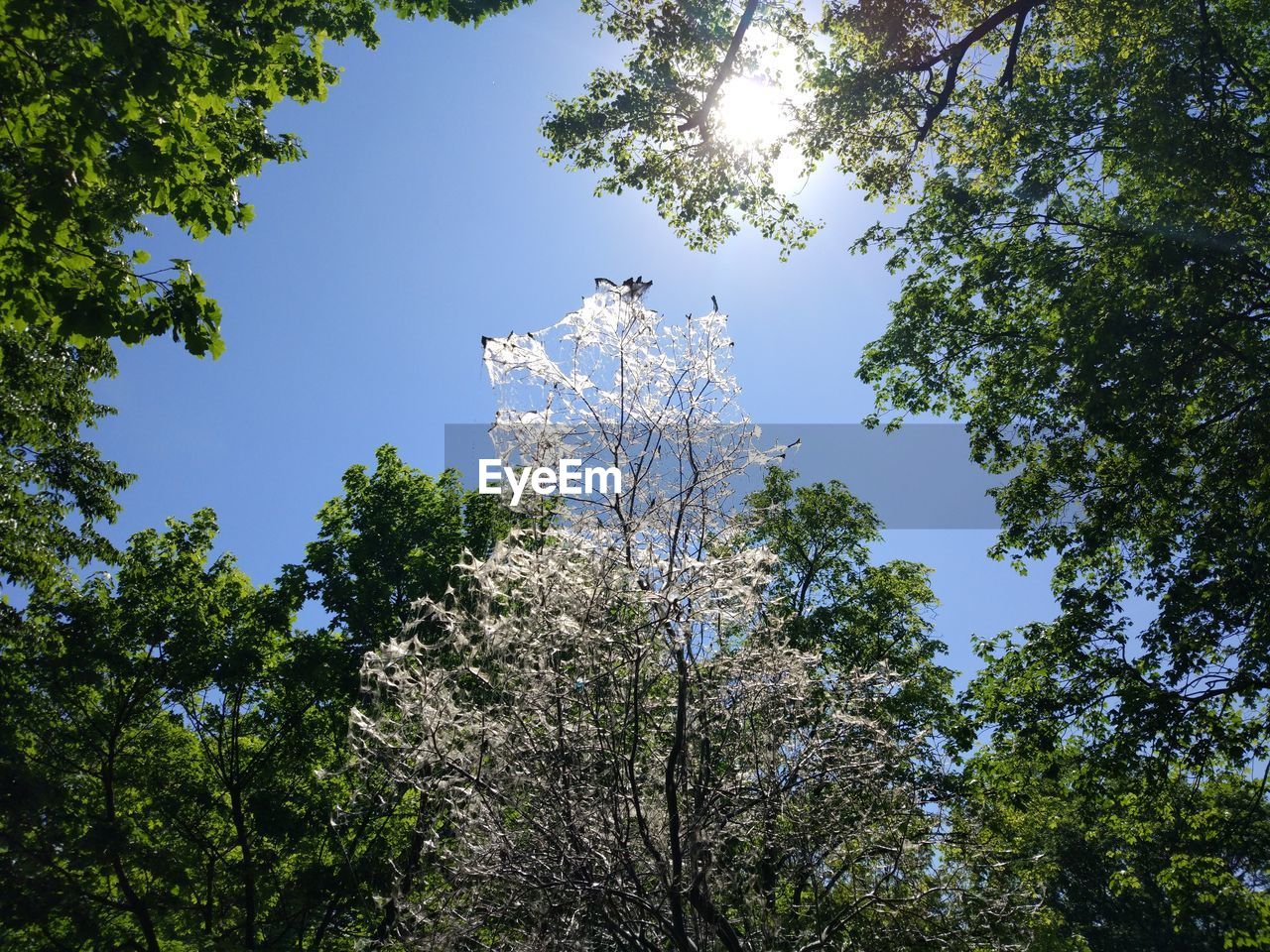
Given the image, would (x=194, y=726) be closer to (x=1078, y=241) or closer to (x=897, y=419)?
(x=897, y=419)

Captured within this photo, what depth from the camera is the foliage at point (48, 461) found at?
9.27 metres

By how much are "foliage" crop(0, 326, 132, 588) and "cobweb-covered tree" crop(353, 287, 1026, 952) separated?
5.97 m

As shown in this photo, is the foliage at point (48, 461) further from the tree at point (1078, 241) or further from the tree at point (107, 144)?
the tree at point (1078, 241)

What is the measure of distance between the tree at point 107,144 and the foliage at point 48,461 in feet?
13.8

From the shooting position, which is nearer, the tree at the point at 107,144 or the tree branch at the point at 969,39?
the tree at the point at 107,144

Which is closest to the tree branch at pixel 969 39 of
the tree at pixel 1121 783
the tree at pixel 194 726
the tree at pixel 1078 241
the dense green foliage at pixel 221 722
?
the tree at pixel 1078 241

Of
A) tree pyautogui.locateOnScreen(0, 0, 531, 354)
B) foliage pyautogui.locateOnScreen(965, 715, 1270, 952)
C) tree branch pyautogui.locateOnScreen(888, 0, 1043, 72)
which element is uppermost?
tree branch pyautogui.locateOnScreen(888, 0, 1043, 72)

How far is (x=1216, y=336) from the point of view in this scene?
356 inches

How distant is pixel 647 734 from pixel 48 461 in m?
9.66

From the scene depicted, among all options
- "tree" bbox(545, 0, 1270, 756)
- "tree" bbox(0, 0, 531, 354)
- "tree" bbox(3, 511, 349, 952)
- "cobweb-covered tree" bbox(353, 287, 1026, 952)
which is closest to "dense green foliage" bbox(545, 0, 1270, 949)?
"tree" bbox(545, 0, 1270, 756)

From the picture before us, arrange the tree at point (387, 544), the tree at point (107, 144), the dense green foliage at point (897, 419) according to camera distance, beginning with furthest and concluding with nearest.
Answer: the tree at point (387, 544) → the dense green foliage at point (897, 419) → the tree at point (107, 144)

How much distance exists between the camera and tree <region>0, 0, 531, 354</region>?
4.55 meters

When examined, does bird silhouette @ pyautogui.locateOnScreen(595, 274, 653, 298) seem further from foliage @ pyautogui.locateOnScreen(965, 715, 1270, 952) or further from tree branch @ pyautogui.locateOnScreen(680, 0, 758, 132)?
foliage @ pyautogui.locateOnScreen(965, 715, 1270, 952)

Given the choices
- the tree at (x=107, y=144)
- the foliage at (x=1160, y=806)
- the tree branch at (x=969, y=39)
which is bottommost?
the foliage at (x=1160, y=806)
